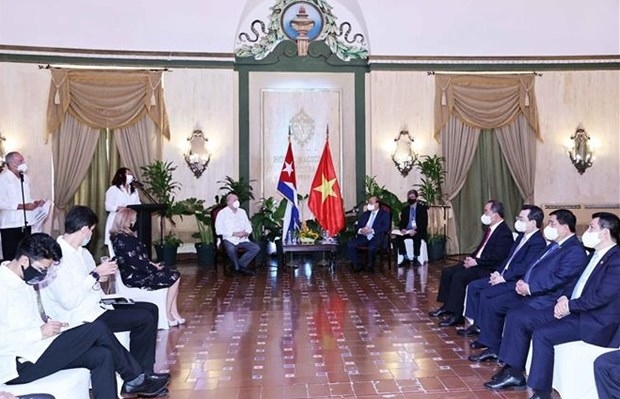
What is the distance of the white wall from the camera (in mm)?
10516

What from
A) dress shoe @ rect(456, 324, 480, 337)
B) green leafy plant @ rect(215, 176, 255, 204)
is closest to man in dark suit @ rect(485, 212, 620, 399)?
dress shoe @ rect(456, 324, 480, 337)

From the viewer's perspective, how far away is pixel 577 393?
3670mm

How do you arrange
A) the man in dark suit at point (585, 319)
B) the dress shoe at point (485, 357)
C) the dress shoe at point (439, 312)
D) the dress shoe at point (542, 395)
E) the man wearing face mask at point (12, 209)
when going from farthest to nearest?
the man wearing face mask at point (12, 209), the dress shoe at point (439, 312), the dress shoe at point (485, 357), the dress shoe at point (542, 395), the man in dark suit at point (585, 319)

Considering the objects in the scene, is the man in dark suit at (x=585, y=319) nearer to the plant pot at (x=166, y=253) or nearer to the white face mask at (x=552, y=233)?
the white face mask at (x=552, y=233)

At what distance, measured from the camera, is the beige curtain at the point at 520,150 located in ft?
37.5

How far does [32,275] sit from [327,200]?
679cm

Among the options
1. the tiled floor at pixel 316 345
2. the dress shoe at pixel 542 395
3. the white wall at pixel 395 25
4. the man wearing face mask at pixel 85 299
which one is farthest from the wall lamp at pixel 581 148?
the man wearing face mask at pixel 85 299

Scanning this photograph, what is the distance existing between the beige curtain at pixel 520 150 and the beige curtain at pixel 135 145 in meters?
6.79

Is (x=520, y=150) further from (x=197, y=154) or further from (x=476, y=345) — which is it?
(x=476, y=345)

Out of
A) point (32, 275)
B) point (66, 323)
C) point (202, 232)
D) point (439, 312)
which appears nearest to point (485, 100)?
point (202, 232)

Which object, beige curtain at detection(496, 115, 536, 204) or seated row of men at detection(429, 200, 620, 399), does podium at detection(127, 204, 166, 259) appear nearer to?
Answer: seated row of men at detection(429, 200, 620, 399)

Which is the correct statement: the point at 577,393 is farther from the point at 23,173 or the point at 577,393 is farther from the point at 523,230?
the point at 23,173

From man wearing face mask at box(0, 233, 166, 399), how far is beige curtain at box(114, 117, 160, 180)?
7.37 meters

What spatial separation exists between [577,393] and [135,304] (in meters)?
3.27
